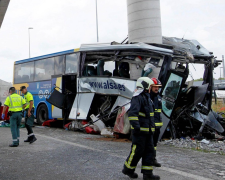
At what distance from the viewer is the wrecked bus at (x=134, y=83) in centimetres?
916

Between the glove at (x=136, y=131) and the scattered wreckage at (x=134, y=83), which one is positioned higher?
the scattered wreckage at (x=134, y=83)

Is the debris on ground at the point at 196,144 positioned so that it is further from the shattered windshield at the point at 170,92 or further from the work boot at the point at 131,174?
the work boot at the point at 131,174

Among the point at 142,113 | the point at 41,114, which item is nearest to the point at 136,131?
the point at 142,113

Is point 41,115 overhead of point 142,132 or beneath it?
overhead

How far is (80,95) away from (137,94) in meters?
6.74

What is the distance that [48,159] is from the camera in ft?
20.1

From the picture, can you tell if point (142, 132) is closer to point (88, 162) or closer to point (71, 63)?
point (88, 162)

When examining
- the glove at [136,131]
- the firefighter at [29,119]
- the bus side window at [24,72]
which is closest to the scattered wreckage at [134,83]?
the firefighter at [29,119]

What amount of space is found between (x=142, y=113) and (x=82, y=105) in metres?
6.57

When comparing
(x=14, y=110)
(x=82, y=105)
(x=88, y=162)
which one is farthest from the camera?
(x=82, y=105)

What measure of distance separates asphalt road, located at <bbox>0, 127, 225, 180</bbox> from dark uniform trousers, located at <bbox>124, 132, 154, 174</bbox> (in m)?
0.33

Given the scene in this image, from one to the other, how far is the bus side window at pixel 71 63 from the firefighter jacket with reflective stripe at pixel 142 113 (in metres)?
7.26

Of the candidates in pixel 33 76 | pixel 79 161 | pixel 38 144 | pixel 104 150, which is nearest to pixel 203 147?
pixel 104 150

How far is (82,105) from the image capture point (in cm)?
1108
